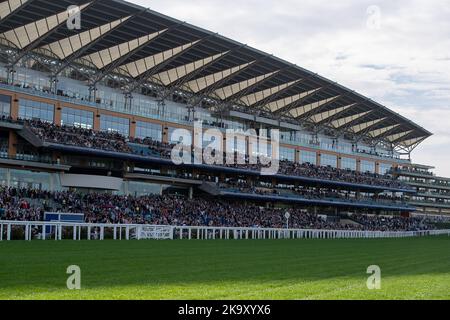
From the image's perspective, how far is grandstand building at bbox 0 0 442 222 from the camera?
52.0 meters

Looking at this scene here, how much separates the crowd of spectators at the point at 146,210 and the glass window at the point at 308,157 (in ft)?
34.7

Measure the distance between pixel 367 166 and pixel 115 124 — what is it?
46262 millimetres

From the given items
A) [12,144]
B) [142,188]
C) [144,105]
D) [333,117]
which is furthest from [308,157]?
[12,144]

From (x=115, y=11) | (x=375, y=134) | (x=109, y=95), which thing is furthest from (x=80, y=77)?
(x=375, y=134)

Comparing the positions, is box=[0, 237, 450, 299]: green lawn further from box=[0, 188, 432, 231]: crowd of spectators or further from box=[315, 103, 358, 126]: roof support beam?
box=[315, 103, 358, 126]: roof support beam

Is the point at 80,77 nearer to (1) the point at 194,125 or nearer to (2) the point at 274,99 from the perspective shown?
(1) the point at 194,125

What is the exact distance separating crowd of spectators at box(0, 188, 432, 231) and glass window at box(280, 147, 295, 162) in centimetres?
850

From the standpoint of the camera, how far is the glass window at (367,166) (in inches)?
3740

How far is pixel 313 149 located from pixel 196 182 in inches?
979

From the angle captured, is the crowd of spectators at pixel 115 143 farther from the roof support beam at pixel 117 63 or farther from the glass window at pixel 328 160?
the roof support beam at pixel 117 63

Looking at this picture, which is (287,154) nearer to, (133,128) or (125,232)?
(133,128)

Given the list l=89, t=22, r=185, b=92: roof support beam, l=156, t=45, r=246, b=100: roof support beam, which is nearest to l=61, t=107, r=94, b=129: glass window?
l=89, t=22, r=185, b=92: roof support beam

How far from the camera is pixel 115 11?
48875 mm

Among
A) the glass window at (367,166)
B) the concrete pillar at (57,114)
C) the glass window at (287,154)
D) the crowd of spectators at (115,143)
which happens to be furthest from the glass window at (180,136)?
the glass window at (367,166)
